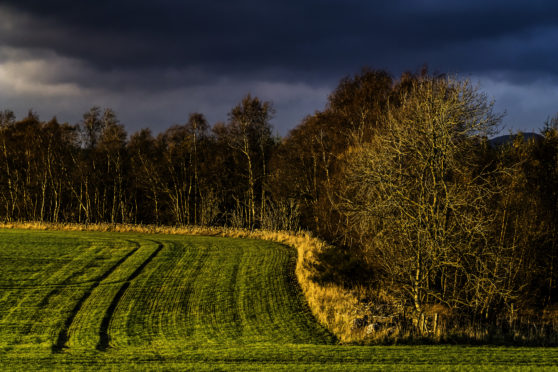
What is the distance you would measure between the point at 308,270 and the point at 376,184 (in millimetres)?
8286

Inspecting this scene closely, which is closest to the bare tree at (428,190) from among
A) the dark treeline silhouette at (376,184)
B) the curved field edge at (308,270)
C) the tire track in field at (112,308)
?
the dark treeline silhouette at (376,184)

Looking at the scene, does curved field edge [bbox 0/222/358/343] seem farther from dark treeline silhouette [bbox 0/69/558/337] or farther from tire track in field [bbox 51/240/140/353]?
tire track in field [bbox 51/240/140/353]

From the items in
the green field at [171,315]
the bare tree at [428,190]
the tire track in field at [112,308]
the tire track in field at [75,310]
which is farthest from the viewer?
the bare tree at [428,190]

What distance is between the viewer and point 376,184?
19.9m

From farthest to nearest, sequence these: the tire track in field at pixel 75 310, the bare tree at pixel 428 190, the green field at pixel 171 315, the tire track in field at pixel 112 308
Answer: the bare tree at pixel 428 190 < the tire track in field at pixel 112 308 < the tire track in field at pixel 75 310 < the green field at pixel 171 315

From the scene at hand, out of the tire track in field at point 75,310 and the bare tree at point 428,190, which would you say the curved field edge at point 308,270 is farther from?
the tire track in field at point 75,310

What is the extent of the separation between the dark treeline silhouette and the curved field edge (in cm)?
119

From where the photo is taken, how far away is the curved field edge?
18594 millimetres

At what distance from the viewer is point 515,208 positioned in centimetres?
2719

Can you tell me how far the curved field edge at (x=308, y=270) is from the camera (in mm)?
18594

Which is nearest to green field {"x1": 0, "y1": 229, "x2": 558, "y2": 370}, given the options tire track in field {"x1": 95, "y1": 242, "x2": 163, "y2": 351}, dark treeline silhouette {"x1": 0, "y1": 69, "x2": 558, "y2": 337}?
tire track in field {"x1": 95, "y1": 242, "x2": 163, "y2": 351}

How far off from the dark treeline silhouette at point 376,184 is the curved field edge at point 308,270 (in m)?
1.19

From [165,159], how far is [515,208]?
142 ft

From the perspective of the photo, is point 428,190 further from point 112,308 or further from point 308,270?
point 112,308
